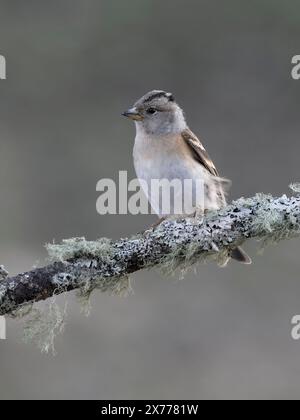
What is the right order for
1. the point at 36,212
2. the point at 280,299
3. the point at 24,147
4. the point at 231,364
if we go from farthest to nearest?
the point at 24,147
the point at 36,212
the point at 280,299
the point at 231,364

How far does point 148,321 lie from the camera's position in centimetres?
952

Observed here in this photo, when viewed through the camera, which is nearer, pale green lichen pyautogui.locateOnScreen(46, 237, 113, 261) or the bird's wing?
pale green lichen pyautogui.locateOnScreen(46, 237, 113, 261)

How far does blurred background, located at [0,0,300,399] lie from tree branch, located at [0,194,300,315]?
339cm

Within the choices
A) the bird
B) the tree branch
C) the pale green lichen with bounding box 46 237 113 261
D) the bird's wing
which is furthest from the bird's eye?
the pale green lichen with bounding box 46 237 113 261

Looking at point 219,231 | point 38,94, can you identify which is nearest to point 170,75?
point 38,94

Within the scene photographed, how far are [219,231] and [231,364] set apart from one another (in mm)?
4514

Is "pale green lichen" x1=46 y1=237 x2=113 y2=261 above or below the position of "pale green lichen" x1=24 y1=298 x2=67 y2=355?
above

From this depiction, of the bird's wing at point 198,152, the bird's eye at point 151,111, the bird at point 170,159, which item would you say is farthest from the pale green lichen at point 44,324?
the bird's eye at point 151,111

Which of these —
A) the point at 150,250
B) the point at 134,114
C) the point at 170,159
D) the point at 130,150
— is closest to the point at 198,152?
the point at 170,159

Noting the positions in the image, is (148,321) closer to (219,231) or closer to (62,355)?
(62,355)

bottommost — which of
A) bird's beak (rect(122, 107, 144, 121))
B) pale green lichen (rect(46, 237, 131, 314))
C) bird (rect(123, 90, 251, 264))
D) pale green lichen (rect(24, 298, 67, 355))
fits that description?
pale green lichen (rect(24, 298, 67, 355))

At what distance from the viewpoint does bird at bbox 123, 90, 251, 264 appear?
19.4 feet

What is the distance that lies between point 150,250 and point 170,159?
1.44 m

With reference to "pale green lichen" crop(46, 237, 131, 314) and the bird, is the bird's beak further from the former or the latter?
"pale green lichen" crop(46, 237, 131, 314)
